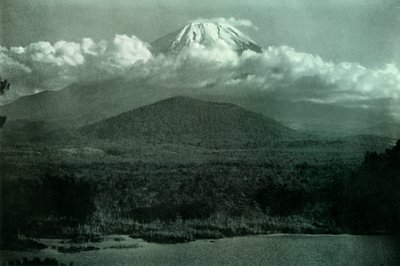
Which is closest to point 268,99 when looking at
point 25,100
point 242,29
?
point 242,29

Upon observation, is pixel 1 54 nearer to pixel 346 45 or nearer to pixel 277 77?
pixel 277 77

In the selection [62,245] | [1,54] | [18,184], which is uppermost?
[1,54]

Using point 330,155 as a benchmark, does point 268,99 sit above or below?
above

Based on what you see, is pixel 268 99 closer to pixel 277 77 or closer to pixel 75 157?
pixel 277 77

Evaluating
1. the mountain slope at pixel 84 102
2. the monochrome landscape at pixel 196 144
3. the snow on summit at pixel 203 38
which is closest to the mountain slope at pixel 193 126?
the monochrome landscape at pixel 196 144

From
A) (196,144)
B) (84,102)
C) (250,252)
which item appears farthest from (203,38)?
(250,252)

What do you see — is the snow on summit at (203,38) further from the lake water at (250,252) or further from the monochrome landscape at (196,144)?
the lake water at (250,252)

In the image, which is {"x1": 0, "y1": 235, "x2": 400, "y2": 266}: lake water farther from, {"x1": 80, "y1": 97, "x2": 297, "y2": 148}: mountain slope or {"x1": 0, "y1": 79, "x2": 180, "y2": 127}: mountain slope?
{"x1": 0, "y1": 79, "x2": 180, "y2": 127}: mountain slope
